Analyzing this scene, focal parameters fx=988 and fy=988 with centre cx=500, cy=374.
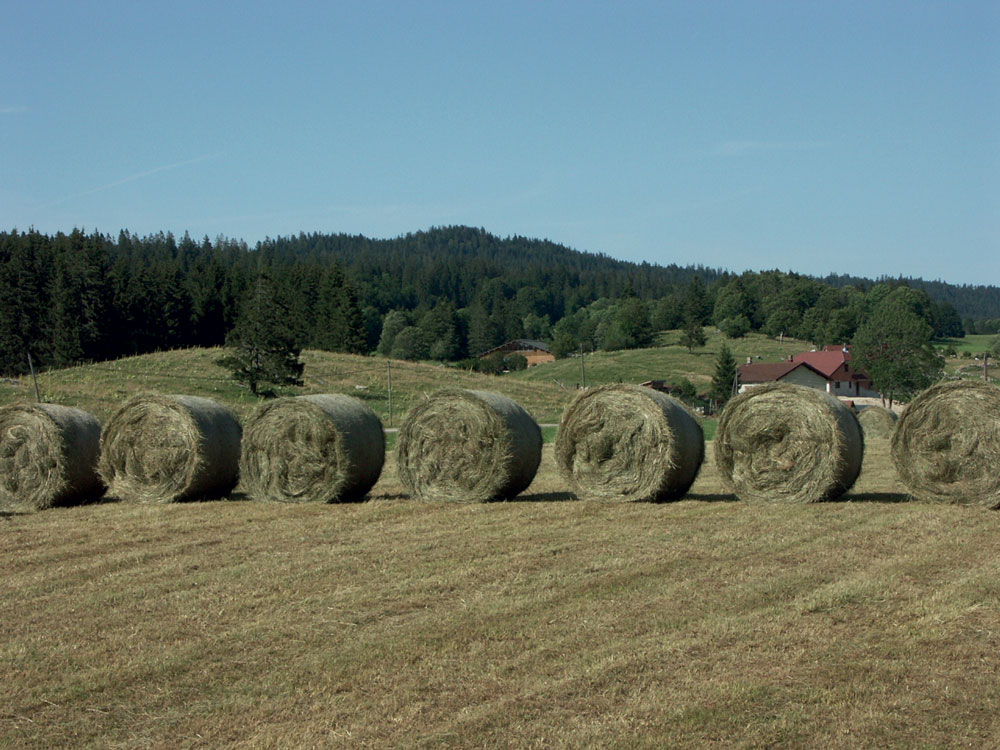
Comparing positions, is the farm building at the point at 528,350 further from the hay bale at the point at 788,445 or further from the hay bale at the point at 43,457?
the hay bale at the point at 788,445

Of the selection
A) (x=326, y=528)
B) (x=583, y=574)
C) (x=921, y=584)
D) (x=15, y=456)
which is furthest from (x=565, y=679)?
(x=15, y=456)

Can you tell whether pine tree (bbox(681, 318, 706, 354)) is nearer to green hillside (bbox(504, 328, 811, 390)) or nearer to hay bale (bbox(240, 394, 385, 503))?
green hillside (bbox(504, 328, 811, 390))

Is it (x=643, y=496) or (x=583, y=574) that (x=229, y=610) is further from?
(x=643, y=496)

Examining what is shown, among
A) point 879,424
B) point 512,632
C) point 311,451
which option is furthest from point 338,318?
point 512,632

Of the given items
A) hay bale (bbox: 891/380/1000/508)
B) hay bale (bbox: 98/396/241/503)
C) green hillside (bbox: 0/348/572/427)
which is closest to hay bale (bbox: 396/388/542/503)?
hay bale (bbox: 98/396/241/503)

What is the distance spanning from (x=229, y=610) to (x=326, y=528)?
431 cm

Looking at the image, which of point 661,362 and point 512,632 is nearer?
point 512,632

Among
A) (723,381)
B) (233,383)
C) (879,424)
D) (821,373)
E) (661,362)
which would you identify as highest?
(661,362)

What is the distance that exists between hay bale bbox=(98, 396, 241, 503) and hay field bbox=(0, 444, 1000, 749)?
3.28 metres

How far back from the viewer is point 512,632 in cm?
734

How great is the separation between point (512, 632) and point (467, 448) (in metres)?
7.61

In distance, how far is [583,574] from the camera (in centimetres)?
931

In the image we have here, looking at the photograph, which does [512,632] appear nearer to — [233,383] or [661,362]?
[233,383]

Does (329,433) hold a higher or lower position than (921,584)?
higher
